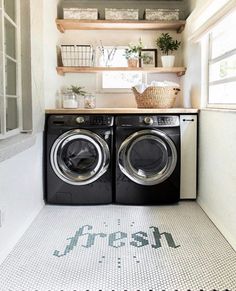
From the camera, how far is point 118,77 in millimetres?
3703

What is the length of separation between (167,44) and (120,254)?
95.1 inches

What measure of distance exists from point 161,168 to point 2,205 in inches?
62.4

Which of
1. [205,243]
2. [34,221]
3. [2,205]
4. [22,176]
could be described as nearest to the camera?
[2,205]

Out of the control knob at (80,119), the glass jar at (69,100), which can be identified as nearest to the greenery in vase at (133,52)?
the glass jar at (69,100)

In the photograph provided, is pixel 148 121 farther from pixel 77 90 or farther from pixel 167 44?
pixel 167 44

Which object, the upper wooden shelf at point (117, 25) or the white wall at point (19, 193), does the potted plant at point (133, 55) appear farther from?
the white wall at point (19, 193)

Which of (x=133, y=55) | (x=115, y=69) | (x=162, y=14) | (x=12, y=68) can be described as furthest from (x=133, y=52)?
(x=12, y=68)

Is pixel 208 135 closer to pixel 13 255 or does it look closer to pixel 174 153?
pixel 174 153

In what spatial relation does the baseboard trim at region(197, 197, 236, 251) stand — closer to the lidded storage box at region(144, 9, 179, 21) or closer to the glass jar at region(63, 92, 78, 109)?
the glass jar at region(63, 92, 78, 109)

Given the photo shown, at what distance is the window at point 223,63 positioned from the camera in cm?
242

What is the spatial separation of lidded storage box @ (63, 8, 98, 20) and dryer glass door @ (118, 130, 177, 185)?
1.41 m

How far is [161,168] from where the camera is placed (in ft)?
10.0

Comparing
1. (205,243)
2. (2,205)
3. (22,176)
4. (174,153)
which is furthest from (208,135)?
(2,205)

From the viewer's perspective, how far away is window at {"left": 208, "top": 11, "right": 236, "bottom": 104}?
242cm
